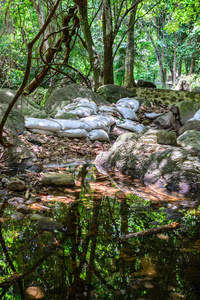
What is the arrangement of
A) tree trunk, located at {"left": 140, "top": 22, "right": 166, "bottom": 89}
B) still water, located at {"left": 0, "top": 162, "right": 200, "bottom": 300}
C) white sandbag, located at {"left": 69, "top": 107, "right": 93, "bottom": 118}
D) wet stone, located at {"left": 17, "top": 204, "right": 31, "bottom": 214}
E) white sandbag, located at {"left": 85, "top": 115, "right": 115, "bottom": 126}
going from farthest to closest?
tree trunk, located at {"left": 140, "top": 22, "right": 166, "bottom": 89} < white sandbag, located at {"left": 69, "top": 107, "right": 93, "bottom": 118} < white sandbag, located at {"left": 85, "top": 115, "right": 115, "bottom": 126} < wet stone, located at {"left": 17, "top": 204, "right": 31, "bottom": 214} < still water, located at {"left": 0, "top": 162, "right": 200, "bottom": 300}

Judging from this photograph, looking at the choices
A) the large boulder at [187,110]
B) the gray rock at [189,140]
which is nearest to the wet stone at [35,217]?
the gray rock at [189,140]

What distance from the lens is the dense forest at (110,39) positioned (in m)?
6.61

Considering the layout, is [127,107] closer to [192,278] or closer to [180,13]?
[180,13]

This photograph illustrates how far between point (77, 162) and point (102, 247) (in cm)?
245

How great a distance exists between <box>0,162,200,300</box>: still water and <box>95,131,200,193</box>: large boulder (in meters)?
0.43

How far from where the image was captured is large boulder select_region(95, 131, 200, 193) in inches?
100.0

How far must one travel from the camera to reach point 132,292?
96 centimetres

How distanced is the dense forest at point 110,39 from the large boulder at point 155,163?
1.81m

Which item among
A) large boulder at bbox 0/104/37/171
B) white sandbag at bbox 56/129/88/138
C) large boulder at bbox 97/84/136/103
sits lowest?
large boulder at bbox 0/104/37/171

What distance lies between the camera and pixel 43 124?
4355 millimetres

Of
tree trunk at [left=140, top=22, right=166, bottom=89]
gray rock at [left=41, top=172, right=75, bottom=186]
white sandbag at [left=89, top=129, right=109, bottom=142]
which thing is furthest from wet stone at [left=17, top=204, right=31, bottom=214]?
tree trunk at [left=140, top=22, right=166, bottom=89]

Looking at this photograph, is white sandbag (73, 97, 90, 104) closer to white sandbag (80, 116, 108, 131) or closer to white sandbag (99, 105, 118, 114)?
white sandbag (99, 105, 118, 114)

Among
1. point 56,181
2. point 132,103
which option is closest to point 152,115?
point 132,103

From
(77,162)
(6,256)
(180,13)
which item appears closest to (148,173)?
(77,162)
